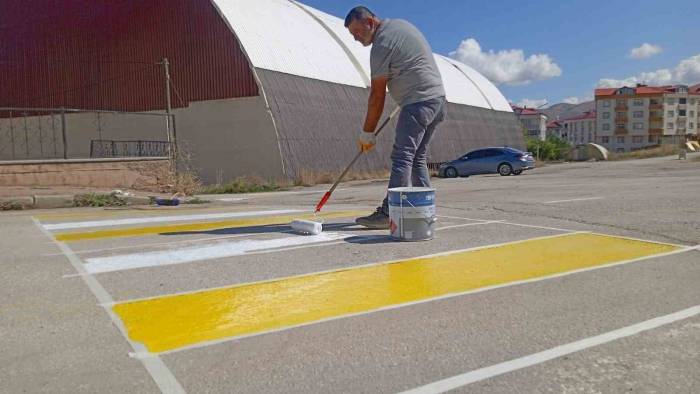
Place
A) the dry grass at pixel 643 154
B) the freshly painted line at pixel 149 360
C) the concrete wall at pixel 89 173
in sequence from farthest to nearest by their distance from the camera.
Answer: the dry grass at pixel 643 154 → the concrete wall at pixel 89 173 → the freshly painted line at pixel 149 360

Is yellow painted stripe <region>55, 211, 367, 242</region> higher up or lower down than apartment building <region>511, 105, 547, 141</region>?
lower down

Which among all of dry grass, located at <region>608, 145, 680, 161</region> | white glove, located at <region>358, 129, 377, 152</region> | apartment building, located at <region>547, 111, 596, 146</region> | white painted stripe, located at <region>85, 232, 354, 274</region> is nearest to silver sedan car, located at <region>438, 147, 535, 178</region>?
white glove, located at <region>358, 129, 377, 152</region>

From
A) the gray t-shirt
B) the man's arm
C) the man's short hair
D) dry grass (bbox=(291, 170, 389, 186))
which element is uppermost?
the man's short hair

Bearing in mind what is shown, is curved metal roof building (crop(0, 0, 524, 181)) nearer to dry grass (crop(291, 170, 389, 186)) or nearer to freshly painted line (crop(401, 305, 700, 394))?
dry grass (crop(291, 170, 389, 186))

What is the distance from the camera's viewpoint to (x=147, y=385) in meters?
2.31

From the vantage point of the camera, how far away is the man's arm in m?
5.78

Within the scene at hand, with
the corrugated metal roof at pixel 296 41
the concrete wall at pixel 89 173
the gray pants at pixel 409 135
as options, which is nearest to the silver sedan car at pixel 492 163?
the corrugated metal roof at pixel 296 41

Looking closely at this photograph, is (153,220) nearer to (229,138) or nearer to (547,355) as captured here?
(547,355)

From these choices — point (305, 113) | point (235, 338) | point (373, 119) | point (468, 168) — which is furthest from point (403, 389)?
point (468, 168)

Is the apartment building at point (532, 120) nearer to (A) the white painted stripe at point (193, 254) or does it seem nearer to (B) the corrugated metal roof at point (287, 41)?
(B) the corrugated metal roof at point (287, 41)

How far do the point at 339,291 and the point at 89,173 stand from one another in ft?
38.4

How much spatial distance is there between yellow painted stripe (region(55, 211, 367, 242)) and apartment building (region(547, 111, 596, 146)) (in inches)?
5913

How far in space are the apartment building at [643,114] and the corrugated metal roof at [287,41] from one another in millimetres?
103089

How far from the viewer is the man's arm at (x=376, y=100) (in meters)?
5.78
